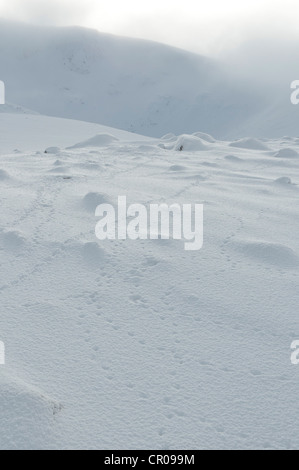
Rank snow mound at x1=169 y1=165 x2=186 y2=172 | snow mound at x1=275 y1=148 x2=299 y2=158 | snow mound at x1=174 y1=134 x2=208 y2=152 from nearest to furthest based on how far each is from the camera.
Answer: snow mound at x1=169 y1=165 x2=186 y2=172 < snow mound at x1=275 y1=148 x2=299 y2=158 < snow mound at x1=174 y1=134 x2=208 y2=152

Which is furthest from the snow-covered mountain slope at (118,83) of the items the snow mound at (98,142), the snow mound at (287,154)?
the snow mound at (287,154)

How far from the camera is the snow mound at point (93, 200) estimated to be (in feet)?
18.9

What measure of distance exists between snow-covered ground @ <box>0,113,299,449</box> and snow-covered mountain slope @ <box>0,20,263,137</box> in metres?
102

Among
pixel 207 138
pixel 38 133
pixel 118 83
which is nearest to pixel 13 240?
pixel 207 138

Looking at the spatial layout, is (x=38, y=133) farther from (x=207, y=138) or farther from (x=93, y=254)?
(x=93, y=254)

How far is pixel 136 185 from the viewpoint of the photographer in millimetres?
7152

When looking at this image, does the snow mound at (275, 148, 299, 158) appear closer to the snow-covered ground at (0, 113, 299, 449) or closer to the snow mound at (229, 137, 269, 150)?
the snow mound at (229, 137, 269, 150)

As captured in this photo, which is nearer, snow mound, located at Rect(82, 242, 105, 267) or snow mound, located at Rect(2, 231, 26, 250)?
snow mound, located at Rect(82, 242, 105, 267)

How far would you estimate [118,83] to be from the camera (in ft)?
523

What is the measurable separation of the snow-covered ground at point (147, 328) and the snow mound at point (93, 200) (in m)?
0.02

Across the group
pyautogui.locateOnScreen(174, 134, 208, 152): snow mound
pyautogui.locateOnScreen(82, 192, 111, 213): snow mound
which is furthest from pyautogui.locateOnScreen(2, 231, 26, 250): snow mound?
pyautogui.locateOnScreen(174, 134, 208, 152): snow mound

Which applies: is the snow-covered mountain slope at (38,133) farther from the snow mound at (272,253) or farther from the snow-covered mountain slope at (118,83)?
the snow-covered mountain slope at (118,83)

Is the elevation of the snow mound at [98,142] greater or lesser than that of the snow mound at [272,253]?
greater

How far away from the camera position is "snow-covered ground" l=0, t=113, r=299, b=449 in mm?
2369
